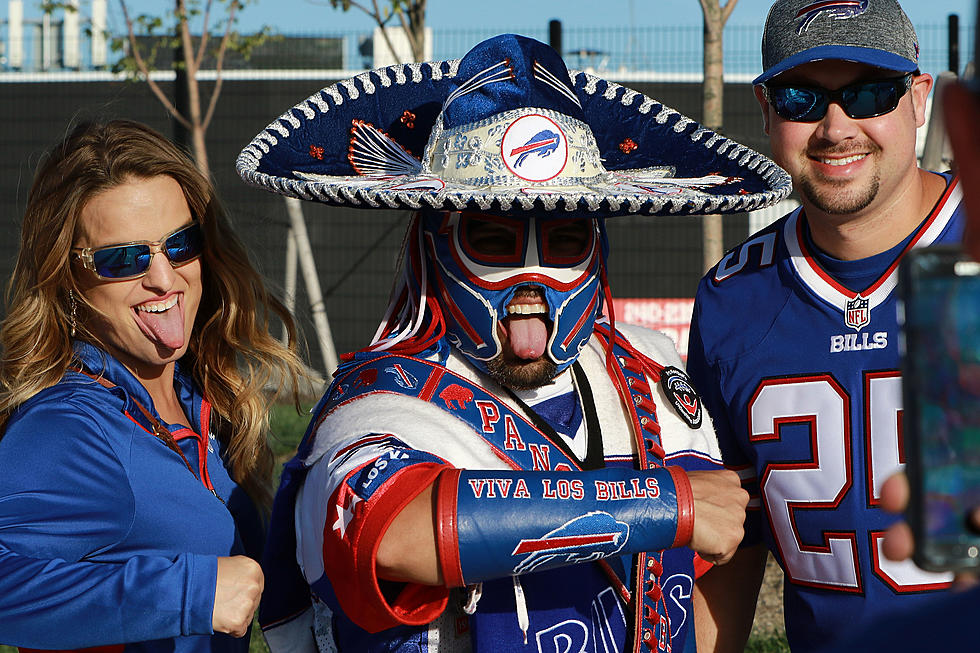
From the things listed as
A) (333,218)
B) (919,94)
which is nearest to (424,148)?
(919,94)

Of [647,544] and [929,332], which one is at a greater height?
[929,332]

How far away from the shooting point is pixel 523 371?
95.0 inches

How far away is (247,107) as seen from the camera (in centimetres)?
1277

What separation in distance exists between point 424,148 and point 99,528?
1.25 m

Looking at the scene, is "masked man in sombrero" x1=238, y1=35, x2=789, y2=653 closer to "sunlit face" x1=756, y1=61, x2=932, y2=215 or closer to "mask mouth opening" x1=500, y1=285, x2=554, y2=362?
"mask mouth opening" x1=500, y1=285, x2=554, y2=362

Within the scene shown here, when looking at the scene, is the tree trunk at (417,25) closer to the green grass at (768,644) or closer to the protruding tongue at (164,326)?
the green grass at (768,644)

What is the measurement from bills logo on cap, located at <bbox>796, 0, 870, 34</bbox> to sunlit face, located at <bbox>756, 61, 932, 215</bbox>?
112 mm

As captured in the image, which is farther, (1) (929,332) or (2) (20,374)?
(2) (20,374)

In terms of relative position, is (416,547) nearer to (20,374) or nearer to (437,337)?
(437,337)

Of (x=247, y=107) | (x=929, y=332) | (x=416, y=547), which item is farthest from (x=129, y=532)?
(x=247, y=107)

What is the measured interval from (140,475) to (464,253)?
882mm

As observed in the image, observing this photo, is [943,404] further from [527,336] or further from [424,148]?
[424,148]

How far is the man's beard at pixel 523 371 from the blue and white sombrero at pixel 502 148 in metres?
0.36

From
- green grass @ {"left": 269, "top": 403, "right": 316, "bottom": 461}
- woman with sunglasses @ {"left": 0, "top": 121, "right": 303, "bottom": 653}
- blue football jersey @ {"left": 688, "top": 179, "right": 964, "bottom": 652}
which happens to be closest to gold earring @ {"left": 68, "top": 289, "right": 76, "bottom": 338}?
woman with sunglasses @ {"left": 0, "top": 121, "right": 303, "bottom": 653}
